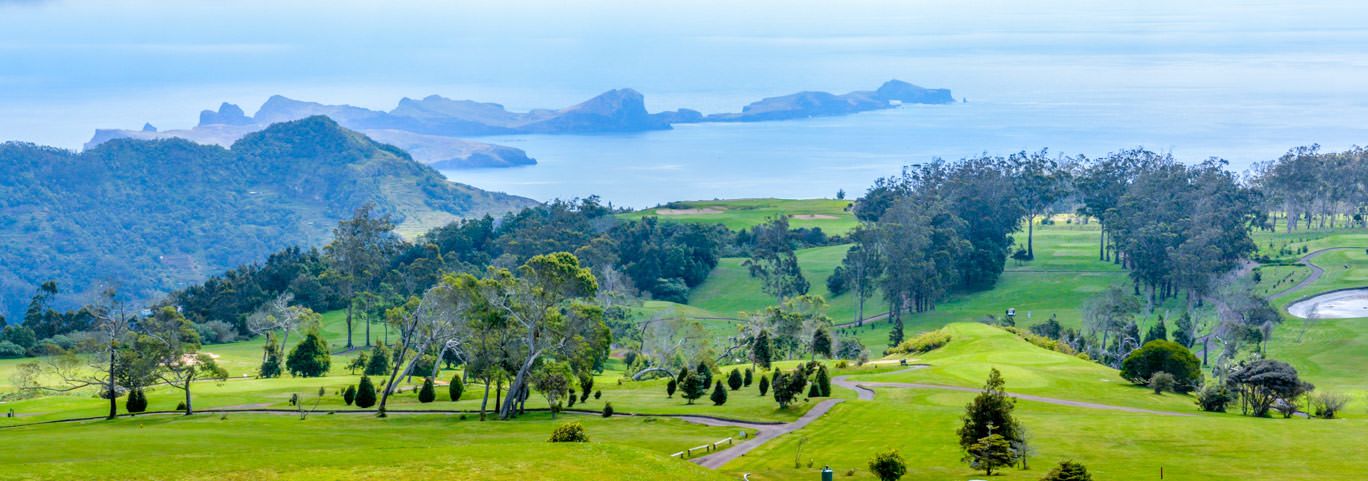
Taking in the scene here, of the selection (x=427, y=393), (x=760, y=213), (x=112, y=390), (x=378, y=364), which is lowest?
(x=378, y=364)

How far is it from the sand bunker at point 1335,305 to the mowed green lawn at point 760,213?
6768 centimetres

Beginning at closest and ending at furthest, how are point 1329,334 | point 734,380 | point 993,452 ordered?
point 993,452, point 734,380, point 1329,334

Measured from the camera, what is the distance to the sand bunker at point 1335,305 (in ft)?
304

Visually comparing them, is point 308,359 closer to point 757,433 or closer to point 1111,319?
point 757,433

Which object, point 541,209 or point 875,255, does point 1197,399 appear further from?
point 541,209

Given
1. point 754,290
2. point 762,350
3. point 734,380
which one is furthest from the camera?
point 754,290

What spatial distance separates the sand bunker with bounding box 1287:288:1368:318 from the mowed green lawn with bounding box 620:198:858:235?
6768cm

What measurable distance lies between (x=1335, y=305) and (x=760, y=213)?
291ft

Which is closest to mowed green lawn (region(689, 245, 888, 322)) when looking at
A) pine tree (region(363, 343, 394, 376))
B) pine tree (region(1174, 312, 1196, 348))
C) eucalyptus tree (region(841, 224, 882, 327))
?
eucalyptus tree (region(841, 224, 882, 327))

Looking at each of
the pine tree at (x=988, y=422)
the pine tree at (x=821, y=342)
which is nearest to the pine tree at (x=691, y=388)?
the pine tree at (x=821, y=342)

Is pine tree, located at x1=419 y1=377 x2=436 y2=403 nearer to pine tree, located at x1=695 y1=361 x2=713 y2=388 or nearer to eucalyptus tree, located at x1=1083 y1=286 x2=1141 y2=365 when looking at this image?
pine tree, located at x1=695 y1=361 x2=713 y2=388

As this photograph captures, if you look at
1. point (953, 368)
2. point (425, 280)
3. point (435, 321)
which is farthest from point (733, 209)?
point (435, 321)

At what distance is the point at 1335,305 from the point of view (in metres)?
95.9

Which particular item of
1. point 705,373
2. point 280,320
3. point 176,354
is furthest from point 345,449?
point 280,320
